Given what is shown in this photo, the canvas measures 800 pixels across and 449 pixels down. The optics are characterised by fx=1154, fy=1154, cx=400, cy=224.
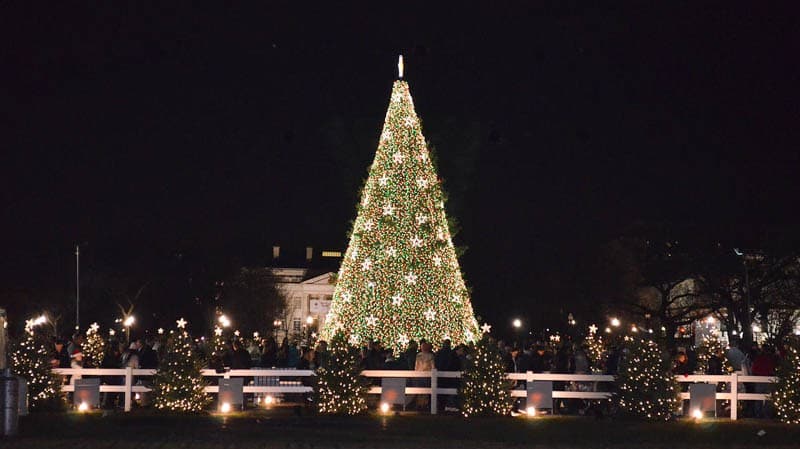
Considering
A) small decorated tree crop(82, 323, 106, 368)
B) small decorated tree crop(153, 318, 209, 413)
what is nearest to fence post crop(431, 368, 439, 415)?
small decorated tree crop(153, 318, 209, 413)

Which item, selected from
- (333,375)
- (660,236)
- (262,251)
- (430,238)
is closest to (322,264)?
(262,251)

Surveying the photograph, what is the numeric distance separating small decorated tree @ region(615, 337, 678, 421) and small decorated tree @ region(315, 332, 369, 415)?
529 centimetres

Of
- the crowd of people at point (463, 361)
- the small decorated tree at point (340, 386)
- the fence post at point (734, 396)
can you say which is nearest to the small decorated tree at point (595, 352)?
the crowd of people at point (463, 361)

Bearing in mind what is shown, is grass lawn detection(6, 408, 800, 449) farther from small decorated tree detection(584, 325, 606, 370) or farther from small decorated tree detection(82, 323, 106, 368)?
small decorated tree detection(584, 325, 606, 370)

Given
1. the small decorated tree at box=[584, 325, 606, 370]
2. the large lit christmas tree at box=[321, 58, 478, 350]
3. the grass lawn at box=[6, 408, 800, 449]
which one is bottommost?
the grass lawn at box=[6, 408, 800, 449]

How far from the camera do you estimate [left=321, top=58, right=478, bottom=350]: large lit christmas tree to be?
31.6 m

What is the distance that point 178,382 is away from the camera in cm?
2292

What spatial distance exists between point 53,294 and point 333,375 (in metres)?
52.1

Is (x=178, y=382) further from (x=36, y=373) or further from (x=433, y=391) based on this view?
(x=433, y=391)

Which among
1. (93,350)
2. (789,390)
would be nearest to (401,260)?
(93,350)

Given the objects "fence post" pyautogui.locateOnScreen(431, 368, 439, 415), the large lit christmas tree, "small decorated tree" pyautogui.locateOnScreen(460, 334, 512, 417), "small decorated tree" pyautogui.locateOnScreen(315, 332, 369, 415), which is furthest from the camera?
the large lit christmas tree

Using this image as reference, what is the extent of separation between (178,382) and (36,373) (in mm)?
2939

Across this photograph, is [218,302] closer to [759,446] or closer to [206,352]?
[206,352]

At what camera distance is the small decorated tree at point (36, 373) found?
23.1m
